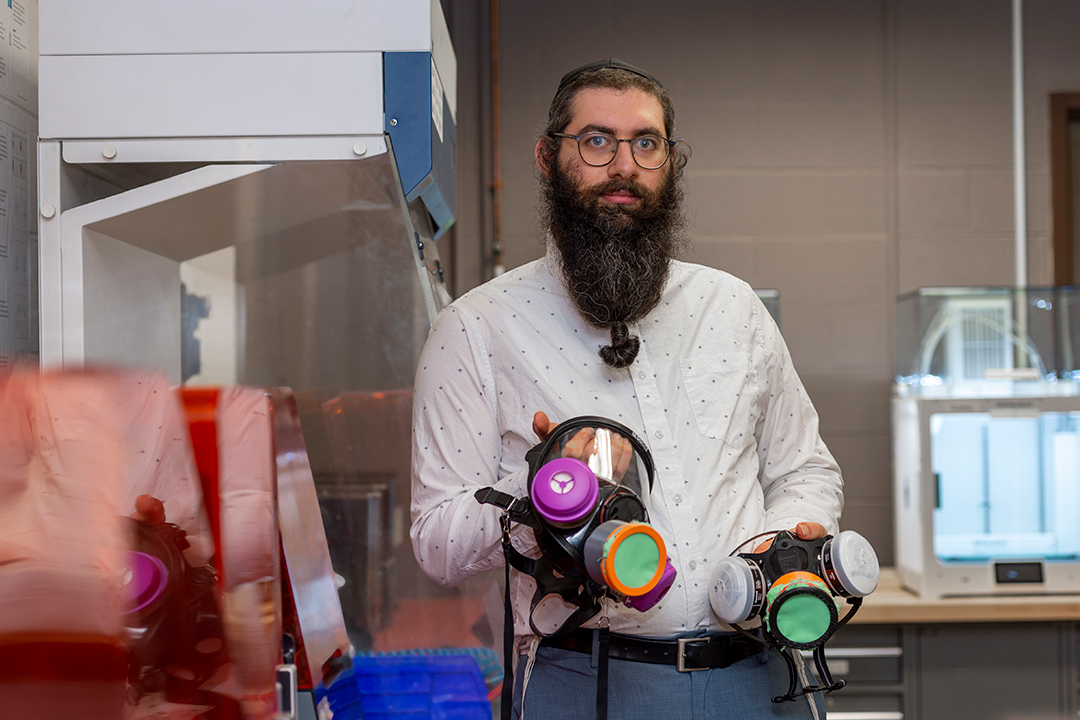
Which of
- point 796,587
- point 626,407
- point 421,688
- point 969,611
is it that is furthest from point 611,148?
point 969,611

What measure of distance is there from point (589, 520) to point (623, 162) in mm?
538

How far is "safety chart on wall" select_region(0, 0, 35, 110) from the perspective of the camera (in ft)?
4.05

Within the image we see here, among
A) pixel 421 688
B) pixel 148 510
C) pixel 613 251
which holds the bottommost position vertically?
pixel 421 688

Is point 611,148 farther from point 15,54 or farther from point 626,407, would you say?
point 15,54

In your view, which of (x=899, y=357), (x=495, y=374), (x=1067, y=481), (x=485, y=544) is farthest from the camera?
(x=899, y=357)

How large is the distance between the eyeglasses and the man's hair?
0.19 feet

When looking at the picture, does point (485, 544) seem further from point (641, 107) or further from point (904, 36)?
point (904, 36)

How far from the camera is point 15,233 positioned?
4.10ft

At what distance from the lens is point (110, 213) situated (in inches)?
43.6

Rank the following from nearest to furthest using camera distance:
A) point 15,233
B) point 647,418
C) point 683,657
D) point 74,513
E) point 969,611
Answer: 1. point 74,513
2. point 683,657
3. point 647,418
4. point 15,233
5. point 969,611

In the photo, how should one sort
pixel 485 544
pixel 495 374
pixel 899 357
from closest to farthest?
pixel 485 544 → pixel 495 374 → pixel 899 357

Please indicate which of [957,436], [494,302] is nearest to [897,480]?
[957,436]

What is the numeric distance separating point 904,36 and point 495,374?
2264 mm

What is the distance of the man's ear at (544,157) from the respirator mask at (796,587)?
62cm
